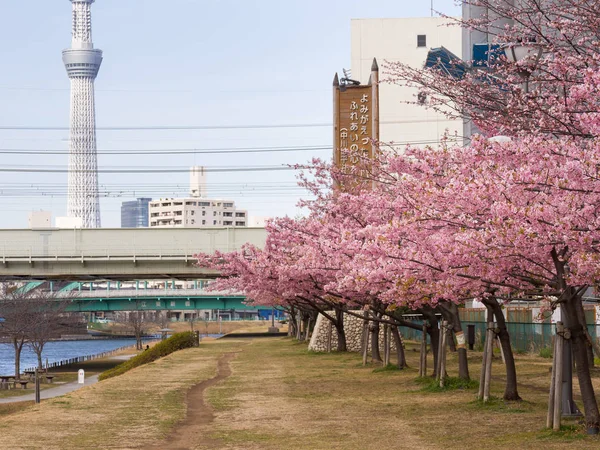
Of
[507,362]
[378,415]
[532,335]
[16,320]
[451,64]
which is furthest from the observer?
[16,320]

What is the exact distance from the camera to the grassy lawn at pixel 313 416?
1441 cm

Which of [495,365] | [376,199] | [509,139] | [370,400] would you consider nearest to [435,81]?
[509,139]

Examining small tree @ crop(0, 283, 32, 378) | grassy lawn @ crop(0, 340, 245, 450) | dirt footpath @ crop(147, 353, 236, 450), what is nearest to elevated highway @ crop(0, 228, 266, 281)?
small tree @ crop(0, 283, 32, 378)

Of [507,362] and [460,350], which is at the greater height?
[507,362]

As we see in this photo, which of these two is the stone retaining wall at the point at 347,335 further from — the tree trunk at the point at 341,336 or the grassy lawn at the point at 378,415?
the grassy lawn at the point at 378,415

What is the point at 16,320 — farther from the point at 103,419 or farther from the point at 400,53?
the point at 103,419

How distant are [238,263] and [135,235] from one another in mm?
22055

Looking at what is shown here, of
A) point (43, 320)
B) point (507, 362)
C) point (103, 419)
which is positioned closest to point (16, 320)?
point (43, 320)

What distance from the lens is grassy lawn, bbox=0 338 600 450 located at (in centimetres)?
1441

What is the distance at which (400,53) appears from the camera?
100562 mm

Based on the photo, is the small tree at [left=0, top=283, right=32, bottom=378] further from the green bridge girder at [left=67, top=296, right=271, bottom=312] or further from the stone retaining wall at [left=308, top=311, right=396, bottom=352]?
the green bridge girder at [left=67, top=296, right=271, bottom=312]

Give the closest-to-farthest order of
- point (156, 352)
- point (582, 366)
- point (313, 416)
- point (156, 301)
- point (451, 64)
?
1. point (582, 366)
2. point (451, 64)
3. point (313, 416)
4. point (156, 352)
5. point (156, 301)

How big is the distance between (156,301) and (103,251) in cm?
5462

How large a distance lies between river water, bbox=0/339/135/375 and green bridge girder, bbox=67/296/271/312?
293 inches
